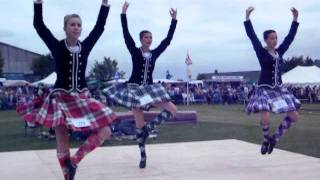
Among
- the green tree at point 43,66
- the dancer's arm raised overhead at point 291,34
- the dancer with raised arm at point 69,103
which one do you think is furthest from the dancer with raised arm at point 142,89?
the green tree at point 43,66

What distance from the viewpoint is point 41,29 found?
5.14 meters

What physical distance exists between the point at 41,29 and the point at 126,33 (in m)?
1.87

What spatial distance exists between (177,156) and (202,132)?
5.98 metres

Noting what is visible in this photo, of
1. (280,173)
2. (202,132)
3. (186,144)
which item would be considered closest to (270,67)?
(280,173)

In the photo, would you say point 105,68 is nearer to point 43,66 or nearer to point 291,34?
point 43,66

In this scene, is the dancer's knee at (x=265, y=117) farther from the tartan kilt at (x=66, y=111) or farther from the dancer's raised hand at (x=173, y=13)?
the tartan kilt at (x=66, y=111)

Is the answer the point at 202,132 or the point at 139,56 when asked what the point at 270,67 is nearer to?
the point at 139,56

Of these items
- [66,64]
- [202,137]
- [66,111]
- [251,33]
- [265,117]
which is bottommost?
[202,137]

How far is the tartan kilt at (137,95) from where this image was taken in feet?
22.0

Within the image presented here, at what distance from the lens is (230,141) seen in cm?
978

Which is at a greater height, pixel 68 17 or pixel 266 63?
pixel 68 17

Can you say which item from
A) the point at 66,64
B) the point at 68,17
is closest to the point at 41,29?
the point at 68,17

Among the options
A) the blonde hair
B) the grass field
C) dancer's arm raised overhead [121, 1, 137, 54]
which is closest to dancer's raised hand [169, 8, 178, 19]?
dancer's arm raised overhead [121, 1, 137, 54]

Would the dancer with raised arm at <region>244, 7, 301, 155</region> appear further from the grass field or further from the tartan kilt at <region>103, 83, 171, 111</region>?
the grass field
